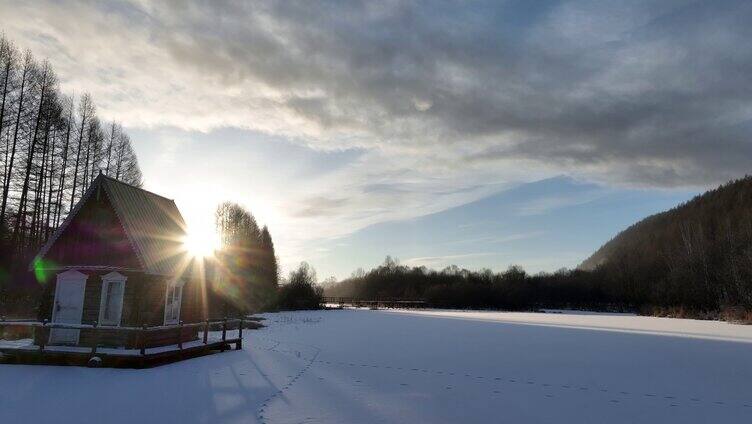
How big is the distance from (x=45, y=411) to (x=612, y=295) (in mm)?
96419

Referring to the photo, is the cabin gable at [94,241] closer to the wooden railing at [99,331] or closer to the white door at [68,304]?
the white door at [68,304]

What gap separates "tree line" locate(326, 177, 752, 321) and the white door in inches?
1987

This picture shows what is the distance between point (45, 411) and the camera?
9398mm

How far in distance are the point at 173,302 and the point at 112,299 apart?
8.83ft

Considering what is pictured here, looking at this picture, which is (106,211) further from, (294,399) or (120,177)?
(120,177)

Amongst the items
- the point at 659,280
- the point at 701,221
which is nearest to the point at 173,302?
the point at 659,280

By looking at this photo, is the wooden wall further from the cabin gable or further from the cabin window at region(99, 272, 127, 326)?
the cabin gable

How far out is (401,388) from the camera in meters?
12.5

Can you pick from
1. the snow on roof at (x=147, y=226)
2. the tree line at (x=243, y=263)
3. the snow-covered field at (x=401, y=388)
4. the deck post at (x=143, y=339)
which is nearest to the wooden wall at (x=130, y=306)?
the deck post at (x=143, y=339)

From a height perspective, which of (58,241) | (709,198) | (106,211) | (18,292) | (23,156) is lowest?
(18,292)

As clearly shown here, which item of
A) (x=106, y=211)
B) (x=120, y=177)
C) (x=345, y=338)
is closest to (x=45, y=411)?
(x=106, y=211)

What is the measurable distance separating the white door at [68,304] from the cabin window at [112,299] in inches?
32.5

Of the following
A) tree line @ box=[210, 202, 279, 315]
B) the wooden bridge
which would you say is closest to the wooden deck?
tree line @ box=[210, 202, 279, 315]

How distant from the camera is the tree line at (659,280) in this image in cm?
6281
